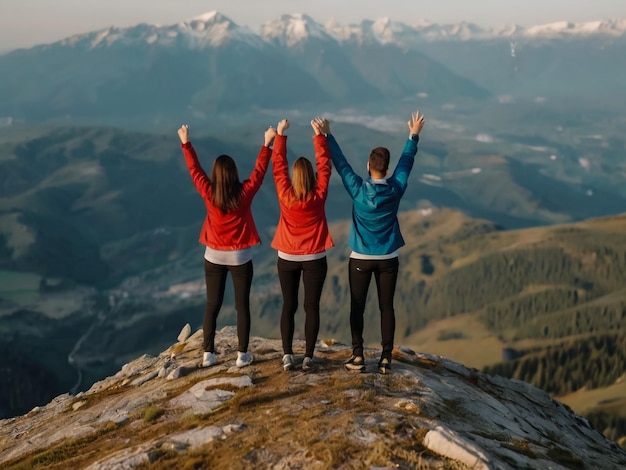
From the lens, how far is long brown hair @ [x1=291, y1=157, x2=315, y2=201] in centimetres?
1803

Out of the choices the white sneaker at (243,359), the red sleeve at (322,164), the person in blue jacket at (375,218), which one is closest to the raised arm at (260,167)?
the red sleeve at (322,164)

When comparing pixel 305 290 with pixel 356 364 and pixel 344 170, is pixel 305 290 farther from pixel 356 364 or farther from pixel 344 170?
pixel 344 170

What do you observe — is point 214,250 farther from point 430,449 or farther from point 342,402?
point 430,449

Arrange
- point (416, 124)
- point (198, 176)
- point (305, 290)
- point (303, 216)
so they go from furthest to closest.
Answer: point (416, 124)
point (305, 290)
point (198, 176)
point (303, 216)

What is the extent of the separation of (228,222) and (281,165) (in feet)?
8.60

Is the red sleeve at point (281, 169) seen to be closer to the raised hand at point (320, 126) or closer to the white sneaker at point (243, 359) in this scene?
the raised hand at point (320, 126)

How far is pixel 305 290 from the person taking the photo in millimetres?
19859

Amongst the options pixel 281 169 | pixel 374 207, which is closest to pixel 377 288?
pixel 374 207

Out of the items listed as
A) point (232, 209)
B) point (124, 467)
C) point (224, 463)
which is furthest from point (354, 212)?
point (124, 467)

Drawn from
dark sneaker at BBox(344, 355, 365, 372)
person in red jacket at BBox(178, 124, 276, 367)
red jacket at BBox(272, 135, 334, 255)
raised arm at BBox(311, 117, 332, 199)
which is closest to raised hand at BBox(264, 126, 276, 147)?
person in red jacket at BBox(178, 124, 276, 367)

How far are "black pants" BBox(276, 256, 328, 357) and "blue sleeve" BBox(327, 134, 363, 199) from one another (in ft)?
8.37

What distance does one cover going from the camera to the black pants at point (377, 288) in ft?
62.4

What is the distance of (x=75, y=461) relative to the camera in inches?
616

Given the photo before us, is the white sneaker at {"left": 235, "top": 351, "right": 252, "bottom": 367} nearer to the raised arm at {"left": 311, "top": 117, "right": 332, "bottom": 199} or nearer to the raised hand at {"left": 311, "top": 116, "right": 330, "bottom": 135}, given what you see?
the raised arm at {"left": 311, "top": 117, "right": 332, "bottom": 199}
